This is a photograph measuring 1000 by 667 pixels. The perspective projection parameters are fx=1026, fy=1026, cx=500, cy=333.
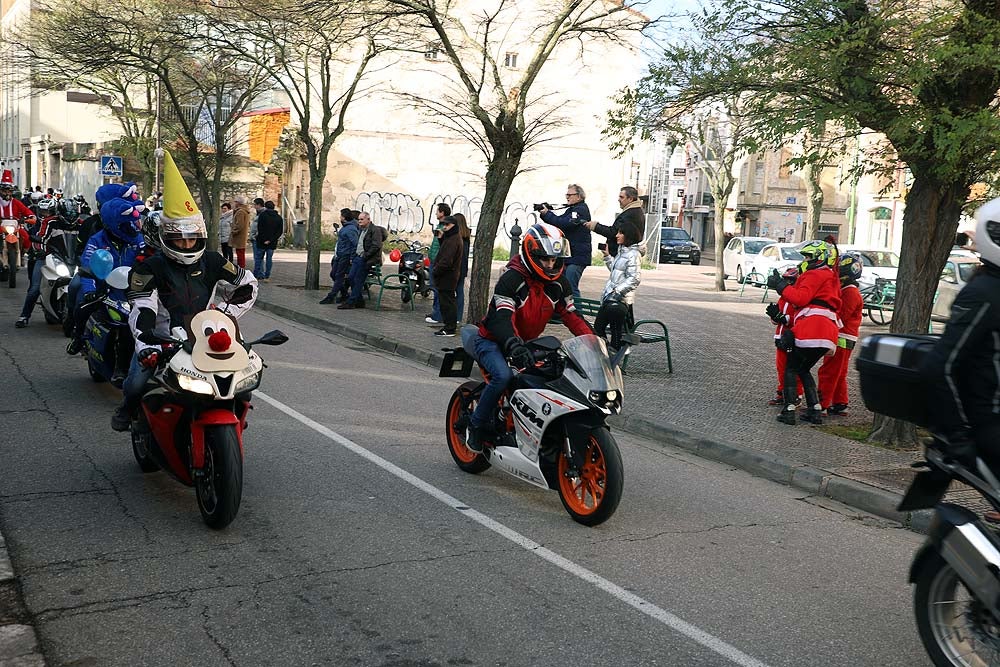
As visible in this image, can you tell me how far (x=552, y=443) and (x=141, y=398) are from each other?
8.12 feet

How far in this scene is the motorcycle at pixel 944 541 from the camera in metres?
3.69

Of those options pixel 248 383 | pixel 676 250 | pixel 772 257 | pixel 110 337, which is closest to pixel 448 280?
pixel 110 337

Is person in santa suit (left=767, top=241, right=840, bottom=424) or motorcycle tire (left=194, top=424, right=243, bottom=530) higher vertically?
person in santa suit (left=767, top=241, right=840, bottom=424)

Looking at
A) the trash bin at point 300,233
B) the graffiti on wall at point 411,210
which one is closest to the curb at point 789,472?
the trash bin at point 300,233

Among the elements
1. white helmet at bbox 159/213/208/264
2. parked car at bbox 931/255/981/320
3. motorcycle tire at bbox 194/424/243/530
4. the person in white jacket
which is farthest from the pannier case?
parked car at bbox 931/255/981/320

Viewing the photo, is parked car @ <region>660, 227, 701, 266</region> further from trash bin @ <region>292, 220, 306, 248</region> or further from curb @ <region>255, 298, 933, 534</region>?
curb @ <region>255, 298, 933, 534</region>

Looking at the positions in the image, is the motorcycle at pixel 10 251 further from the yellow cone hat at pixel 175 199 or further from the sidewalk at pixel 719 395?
the yellow cone hat at pixel 175 199

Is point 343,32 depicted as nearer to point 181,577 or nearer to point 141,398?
point 141,398

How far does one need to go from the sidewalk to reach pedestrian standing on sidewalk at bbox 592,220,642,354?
2.29ft

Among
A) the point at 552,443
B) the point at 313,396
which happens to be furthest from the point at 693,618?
the point at 313,396

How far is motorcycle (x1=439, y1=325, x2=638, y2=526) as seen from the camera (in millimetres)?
5934

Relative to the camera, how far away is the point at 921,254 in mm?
8922

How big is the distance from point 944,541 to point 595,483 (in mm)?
2512

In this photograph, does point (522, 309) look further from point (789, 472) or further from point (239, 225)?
point (239, 225)
